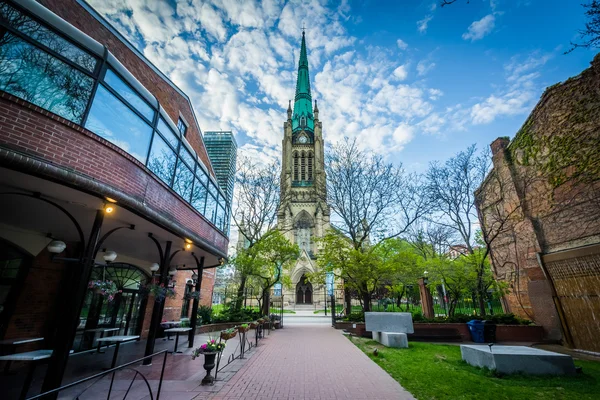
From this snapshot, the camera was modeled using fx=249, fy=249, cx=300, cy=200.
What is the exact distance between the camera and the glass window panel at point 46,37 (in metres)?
3.83

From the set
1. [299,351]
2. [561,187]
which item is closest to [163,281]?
[299,351]

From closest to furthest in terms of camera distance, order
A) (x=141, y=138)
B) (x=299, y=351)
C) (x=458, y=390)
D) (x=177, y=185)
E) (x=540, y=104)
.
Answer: (x=458, y=390) → (x=141, y=138) → (x=177, y=185) → (x=299, y=351) → (x=540, y=104)

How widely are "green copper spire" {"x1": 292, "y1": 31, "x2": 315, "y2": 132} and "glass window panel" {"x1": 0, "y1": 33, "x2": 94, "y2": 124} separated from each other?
46.8 meters

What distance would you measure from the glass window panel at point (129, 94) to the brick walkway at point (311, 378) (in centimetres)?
618

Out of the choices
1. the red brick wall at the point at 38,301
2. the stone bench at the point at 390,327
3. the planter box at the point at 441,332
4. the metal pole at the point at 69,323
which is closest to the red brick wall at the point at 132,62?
the metal pole at the point at 69,323

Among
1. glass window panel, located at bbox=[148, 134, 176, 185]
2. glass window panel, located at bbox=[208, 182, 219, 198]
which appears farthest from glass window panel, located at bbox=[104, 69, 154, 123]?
glass window panel, located at bbox=[208, 182, 219, 198]

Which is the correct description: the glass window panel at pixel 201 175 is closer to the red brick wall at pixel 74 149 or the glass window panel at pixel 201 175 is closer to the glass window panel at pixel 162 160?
the glass window panel at pixel 162 160

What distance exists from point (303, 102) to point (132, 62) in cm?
4980

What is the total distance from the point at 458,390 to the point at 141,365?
7.75 m

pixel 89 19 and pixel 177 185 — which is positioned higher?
pixel 89 19

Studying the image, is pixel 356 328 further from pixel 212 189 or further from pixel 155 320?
pixel 212 189

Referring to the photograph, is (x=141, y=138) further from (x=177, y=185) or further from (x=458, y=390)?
(x=458, y=390)

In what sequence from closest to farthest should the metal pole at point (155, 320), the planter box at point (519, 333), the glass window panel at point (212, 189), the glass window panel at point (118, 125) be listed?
the glass window panel at point (118, 125) → the metal pole at point (155, 320) → the glass window panel at point (212, 189) → the planter box at point (519, 333)

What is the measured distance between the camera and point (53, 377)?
3.89 meters
